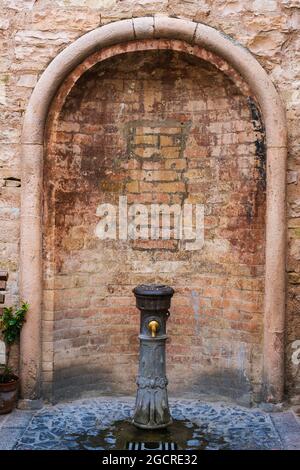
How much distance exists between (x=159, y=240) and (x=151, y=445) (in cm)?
227

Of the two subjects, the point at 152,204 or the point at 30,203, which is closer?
the point at 30,203

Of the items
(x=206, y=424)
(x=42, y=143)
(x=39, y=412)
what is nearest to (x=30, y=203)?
(x=42, y=143)

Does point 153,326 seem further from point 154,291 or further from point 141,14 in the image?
point 141,14

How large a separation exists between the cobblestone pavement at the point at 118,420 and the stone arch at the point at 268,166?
0.30 meters

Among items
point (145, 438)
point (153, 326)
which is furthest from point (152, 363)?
point (145, 438)

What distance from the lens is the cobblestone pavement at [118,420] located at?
4.71m

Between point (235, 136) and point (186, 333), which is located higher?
point (235, 136)

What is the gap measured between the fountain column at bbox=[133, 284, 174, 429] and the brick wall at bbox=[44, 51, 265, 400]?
113 cm

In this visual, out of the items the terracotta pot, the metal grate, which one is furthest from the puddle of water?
the terracotta pot

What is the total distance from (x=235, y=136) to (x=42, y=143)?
184cm

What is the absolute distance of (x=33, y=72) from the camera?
558cm

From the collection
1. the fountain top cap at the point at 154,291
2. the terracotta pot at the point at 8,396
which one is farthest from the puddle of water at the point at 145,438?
the fountain top cap at the point at 154,291

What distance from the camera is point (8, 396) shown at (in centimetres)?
534

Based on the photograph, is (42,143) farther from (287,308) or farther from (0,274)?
(287,308)
